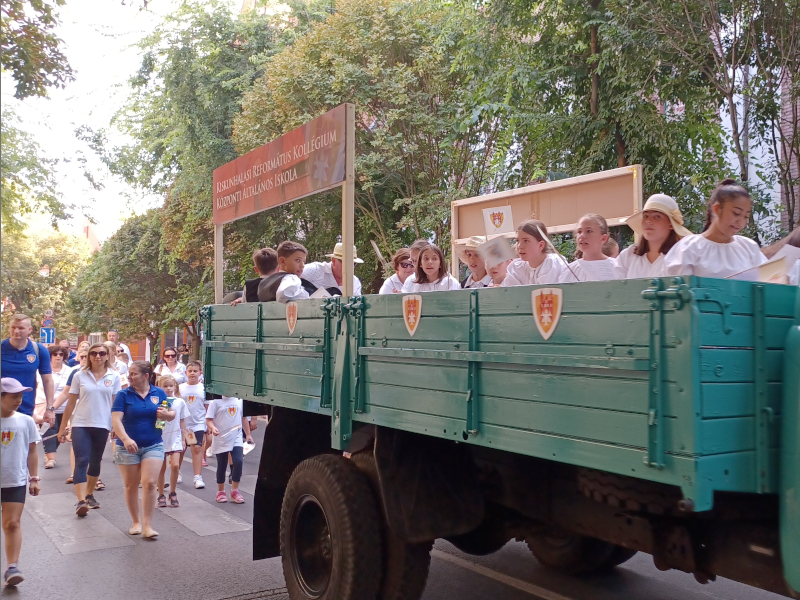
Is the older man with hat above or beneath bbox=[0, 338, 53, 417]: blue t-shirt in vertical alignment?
above

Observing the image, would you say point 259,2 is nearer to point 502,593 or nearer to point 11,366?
point 11,366

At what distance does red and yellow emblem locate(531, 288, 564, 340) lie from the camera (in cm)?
293

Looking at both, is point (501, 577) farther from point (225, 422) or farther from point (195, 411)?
point (195, 411)

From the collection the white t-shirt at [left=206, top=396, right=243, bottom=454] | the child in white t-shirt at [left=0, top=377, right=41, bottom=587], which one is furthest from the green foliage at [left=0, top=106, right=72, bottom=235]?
the white t-shirt at [left=206, top=396, right=243, bottom=454]

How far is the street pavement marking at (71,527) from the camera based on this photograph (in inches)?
266

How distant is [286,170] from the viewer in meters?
5.86

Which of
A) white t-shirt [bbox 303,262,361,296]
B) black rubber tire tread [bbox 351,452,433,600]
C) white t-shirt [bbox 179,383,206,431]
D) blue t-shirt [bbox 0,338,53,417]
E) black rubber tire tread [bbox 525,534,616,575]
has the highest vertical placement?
white t-shirt [bbox 303,262,361,296]

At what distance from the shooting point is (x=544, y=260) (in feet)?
14.3

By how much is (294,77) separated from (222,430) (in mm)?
8321

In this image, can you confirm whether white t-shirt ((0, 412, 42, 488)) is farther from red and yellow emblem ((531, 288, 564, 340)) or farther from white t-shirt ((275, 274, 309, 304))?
red and yellow emblem ((531, 288, 564, 340))

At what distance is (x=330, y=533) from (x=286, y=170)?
110 inches

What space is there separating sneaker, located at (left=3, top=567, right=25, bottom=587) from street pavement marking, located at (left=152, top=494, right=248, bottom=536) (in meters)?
1.80

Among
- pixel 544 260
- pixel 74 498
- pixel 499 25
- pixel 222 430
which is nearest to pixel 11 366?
pixel 74 498

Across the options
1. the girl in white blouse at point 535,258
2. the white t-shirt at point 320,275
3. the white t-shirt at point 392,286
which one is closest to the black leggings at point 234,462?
the white t-shirt at point 320,275
